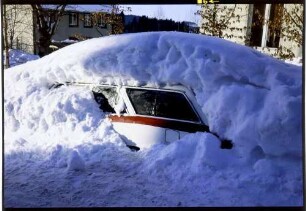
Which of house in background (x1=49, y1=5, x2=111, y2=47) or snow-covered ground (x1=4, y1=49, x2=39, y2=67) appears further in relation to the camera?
snow-covered ground (x1=4, y1=49, x2=39, y2=67)

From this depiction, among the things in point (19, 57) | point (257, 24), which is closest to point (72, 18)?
point (19, 57)

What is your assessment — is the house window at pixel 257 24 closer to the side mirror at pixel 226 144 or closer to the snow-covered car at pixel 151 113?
the snow-covered car at pixel 151 113

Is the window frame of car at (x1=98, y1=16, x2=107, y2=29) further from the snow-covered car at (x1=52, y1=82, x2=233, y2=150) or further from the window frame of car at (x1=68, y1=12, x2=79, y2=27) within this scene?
the snow-covered car at (x1=52, y1=82, x2=233, y2=150)

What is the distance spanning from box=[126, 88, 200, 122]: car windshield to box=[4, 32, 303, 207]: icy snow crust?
98 mm

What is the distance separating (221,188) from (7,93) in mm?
2039

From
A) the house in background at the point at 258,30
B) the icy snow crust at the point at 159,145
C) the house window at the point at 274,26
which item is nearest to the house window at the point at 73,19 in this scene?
the icy snow crust at the point at 159,145

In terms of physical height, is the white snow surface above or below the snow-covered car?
above

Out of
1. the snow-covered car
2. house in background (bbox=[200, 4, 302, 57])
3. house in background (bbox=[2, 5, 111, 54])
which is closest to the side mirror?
the snow-covered car

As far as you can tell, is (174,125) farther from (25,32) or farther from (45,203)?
(25,32)

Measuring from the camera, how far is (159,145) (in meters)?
2.85

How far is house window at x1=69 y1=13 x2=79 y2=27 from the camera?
2.86 meters

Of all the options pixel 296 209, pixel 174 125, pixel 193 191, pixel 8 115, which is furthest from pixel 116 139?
pixel 296 209

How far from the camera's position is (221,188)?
2812 mm

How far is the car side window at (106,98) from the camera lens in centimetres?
291
